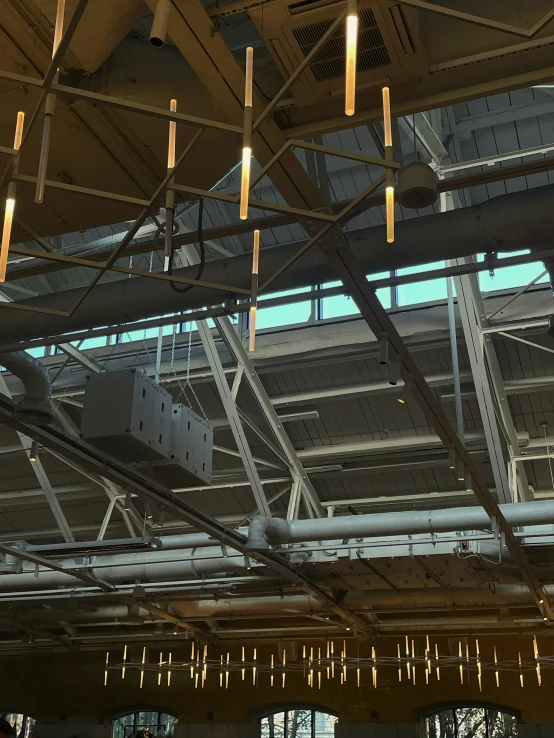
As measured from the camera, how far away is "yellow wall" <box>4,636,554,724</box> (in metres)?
20.0

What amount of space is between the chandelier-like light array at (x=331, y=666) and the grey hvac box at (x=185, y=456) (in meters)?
10.3

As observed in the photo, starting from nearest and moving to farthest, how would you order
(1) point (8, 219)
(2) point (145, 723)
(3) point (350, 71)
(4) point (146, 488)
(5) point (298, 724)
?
(3) point (350, 71), (1) point (8, 219), (4) point (146, 488), (5) point (298, 724), (2) point (145, 723)

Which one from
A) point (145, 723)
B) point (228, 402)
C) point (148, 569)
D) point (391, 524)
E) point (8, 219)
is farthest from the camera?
point (145, 723)

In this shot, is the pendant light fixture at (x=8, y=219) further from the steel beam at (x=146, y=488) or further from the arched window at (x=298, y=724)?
the arched window at (x=298, y=724)

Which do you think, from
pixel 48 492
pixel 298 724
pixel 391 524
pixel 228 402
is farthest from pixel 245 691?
pixel 228 402

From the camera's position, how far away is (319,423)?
14953 millimetres

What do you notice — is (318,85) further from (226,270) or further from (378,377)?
(378,377)

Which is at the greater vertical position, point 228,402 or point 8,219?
point 228,402

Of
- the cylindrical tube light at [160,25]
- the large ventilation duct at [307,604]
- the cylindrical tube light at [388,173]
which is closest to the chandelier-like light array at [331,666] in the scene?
the large ventilation duct at [307,604]

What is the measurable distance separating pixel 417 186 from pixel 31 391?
16.6 feet

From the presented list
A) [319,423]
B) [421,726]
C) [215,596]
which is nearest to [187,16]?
[319,423]

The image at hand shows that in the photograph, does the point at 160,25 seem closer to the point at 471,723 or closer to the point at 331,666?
the point at 331,666

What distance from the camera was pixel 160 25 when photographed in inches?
153

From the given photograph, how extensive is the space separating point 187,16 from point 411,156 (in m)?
7.85
